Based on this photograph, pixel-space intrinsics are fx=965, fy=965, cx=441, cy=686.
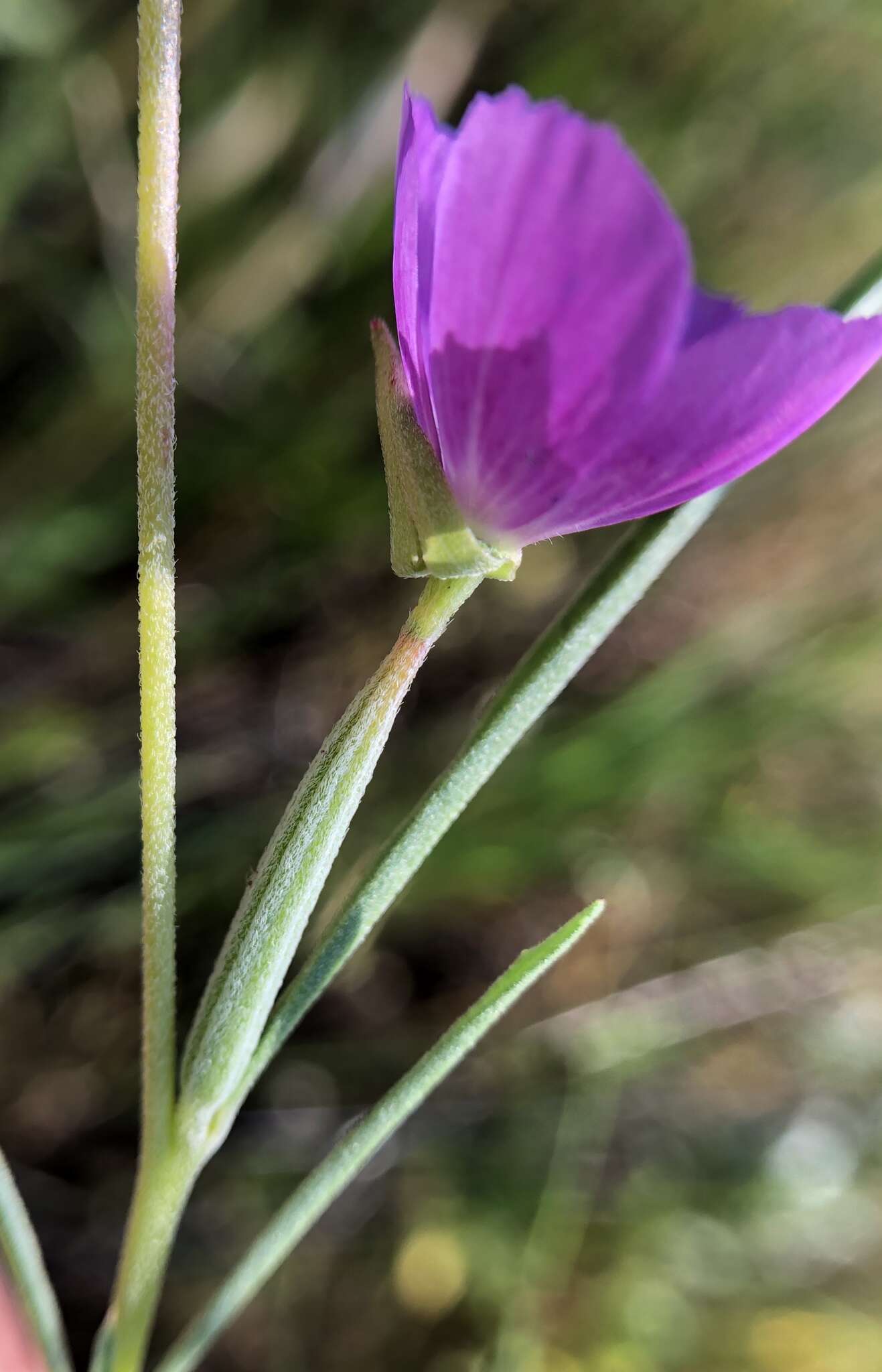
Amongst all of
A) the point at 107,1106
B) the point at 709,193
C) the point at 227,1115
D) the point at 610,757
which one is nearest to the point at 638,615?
the point at 610,757

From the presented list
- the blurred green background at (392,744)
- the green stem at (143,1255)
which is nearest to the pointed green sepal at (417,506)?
the green stem at (143,1255)

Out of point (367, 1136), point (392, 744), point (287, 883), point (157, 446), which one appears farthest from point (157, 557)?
point (392, 744)

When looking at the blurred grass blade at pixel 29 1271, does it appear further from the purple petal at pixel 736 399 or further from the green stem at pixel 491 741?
the purple petal at pixel 736 399

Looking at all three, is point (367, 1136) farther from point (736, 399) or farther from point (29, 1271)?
point (736, 399)

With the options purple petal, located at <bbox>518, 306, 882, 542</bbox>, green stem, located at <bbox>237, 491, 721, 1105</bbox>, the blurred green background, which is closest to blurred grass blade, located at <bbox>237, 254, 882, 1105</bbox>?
green stem, located at <bbox>237, 491, 721, 1105</bbox>

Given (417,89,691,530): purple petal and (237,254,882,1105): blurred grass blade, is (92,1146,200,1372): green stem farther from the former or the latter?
(417,89,691,530): purple petal
